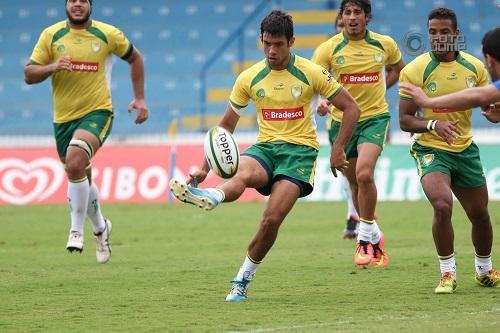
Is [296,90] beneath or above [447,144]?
above

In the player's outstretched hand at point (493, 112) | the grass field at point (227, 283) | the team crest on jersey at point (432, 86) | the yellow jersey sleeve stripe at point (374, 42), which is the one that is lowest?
the grass field at point (227, 283)

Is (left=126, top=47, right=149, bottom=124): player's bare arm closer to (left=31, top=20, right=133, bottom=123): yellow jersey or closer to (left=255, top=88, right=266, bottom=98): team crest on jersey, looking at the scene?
(left=31, top=20, right=133, bottom=123): yellow jersey

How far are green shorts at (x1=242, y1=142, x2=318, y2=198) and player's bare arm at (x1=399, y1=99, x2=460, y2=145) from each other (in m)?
0.86

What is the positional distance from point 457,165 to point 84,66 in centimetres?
472

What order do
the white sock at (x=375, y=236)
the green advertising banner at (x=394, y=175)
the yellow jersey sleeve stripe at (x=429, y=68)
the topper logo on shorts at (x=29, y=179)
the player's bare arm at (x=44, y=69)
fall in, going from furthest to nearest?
the topper logo on shorts at (x=29, y=179), the green advertising banner at (x=394, y=175), the white sock at (x=375, y=236), the player's bare arm at (x=44, y=69), the yellow jersey sleeve stripe at (x=429, y=68)

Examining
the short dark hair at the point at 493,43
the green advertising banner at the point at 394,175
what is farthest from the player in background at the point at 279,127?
the green advertising banner at the point at 394,175

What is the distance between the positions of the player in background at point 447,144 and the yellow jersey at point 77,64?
13.5 ft

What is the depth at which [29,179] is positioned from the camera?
2328cm

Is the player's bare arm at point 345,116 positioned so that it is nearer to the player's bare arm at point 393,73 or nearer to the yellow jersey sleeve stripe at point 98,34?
the player's bare arm at point 393,73

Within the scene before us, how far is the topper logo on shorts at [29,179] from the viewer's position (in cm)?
2303

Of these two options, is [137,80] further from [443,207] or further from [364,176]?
[443,207]

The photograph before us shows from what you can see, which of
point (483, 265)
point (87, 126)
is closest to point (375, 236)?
point (483, 265)

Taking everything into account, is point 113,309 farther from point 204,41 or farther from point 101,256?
point 204,41

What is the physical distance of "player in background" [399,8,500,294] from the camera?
964 centimetres
